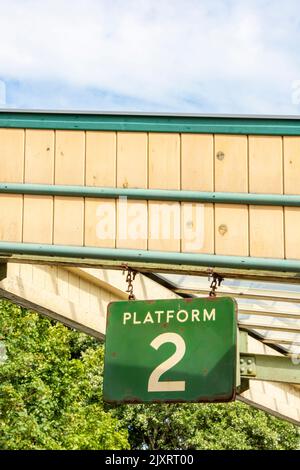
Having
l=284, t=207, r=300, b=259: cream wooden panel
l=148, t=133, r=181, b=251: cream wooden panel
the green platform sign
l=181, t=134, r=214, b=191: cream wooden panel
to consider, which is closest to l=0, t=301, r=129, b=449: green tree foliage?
l=148, t=133, r=181, b=251: cream wooden panel

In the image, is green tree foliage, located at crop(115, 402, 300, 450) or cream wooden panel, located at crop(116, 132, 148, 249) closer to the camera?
cream wooden panel, located at crop(116, 132, 148, 249)

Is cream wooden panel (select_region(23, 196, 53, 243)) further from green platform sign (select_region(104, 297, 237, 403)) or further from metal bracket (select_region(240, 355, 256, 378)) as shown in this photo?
metal bracket (select_region(240, 355, 256, 378))

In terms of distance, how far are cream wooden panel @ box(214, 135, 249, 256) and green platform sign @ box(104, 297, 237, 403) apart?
2.11ft

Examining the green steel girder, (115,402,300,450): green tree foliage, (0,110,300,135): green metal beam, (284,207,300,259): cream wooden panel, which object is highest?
(0,110,300,135): green metal beam

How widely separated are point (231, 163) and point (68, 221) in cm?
128

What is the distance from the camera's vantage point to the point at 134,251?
6.96 metres

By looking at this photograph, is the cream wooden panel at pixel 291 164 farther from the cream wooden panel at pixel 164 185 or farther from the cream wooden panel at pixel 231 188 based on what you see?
the cream wooden panel at pixel 164 185

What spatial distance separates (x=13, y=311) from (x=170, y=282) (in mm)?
10486

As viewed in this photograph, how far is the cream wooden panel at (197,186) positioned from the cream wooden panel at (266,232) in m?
0.30

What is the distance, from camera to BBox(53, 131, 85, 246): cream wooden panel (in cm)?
708

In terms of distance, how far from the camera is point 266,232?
6.88 metres

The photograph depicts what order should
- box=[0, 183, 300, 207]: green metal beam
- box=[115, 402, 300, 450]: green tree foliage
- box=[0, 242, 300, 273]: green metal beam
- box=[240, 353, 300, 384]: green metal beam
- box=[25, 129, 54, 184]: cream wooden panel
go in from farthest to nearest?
1. box=[115, 402, 300, 450]: green tree foliage
2. box=[240, 353, 300, 384]: green metal beam
3. box=[25, 129, 54, 184]: cream wooden panel
4. box=[0, 183, 300, 207]: green metal beam
5. box=[0, 242, 300, 273]: green metal beam
